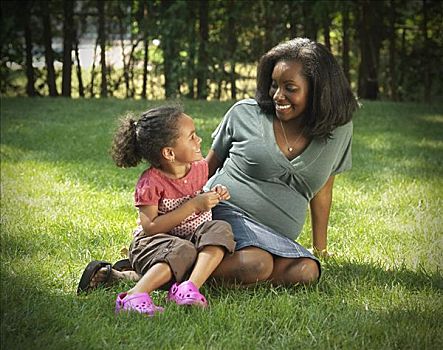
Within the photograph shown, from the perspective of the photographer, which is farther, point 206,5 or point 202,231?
point 206,5

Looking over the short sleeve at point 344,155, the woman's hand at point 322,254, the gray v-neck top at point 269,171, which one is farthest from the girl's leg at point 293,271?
the short sleeve at point 344,155

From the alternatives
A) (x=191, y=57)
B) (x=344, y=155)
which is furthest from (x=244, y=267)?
(x=191, y=57)

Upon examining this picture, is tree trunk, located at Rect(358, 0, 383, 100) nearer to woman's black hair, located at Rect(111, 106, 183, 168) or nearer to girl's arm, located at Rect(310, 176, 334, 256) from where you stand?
girl's arm, located at Rect(310, 176, 334, 256)

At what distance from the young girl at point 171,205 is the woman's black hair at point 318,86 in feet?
1.70

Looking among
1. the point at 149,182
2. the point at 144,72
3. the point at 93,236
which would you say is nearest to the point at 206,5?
the point at 144,72

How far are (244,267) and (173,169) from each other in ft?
1.53

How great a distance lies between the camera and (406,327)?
279 centimetres

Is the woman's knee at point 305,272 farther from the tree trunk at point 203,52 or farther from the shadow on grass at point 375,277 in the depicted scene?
the tree trunk at point 203,52

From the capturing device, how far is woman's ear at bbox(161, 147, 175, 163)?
3193 millimetres

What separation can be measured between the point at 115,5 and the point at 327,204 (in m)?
8.51

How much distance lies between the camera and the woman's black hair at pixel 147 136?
3195 mm

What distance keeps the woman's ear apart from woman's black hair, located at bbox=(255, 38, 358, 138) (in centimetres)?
59

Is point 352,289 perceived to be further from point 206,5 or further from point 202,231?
point 206,5

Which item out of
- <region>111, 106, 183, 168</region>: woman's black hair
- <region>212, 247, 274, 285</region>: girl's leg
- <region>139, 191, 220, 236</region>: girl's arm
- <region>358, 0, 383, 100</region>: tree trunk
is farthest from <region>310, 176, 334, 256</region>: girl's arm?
<region>358, 0, 383, 100</region>: tree trunk
